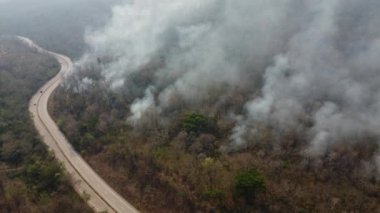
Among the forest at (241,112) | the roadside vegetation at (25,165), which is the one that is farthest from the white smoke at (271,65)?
the roadside vegetation at (25,165)

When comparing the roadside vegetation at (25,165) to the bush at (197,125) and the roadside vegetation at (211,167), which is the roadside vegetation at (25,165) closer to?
the roadside vegetation at (211,167)

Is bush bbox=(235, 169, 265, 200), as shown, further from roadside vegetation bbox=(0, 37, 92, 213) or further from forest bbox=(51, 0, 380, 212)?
roadside vegetation bbox=(0, 37, 92, 213)

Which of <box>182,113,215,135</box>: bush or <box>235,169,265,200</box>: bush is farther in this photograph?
<box>182,113,215,135</box>: bush

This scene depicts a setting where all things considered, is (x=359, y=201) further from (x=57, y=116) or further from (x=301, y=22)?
(x=57, y=116)

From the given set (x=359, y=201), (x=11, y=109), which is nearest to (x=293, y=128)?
(x=359, y=201)

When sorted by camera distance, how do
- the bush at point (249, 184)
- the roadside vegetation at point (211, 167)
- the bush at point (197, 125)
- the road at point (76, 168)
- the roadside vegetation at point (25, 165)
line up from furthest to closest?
1. the bush at point (197, 125)
2. the road at point (76, 168)
3. the roadside vegetation at point (25, 165)
4. the bush at point (249, 184)
5. the roadside vegetation at point (211, 167)

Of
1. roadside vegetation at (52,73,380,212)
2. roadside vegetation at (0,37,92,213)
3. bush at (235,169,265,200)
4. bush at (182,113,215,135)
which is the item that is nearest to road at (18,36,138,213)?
roadside vegetation at (52,73,380,212)

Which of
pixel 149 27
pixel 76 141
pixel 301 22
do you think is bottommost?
pixel 76 141
